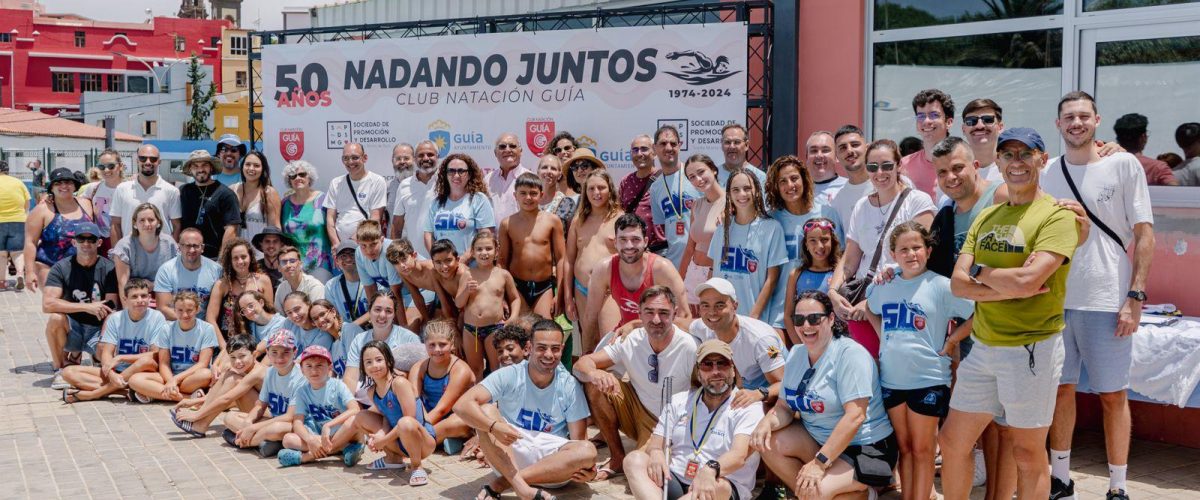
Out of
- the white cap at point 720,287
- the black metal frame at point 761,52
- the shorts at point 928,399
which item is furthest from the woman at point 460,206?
the shorts at point 928,399

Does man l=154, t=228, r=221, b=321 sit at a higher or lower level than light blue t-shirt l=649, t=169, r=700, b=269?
lower

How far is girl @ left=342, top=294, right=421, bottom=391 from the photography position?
6.95m

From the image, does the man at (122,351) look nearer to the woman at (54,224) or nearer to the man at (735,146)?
the woman at (54,224)

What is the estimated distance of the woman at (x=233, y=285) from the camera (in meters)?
8.44

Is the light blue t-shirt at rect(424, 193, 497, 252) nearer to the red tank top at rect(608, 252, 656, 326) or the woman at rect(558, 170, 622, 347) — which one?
the woman at rect(558, 170, 622, 347)

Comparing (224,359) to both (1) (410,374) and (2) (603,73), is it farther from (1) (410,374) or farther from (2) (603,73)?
(2) (603,73)

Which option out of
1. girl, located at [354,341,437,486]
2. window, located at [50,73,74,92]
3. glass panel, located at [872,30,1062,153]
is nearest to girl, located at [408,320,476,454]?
girl, located at [354,341,437,486]

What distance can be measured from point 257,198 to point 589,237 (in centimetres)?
386

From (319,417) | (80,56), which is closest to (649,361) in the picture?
(319,417)

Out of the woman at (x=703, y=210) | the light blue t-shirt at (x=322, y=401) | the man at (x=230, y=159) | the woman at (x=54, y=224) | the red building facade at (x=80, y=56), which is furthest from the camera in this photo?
the red building facade at (x=80, y=56)

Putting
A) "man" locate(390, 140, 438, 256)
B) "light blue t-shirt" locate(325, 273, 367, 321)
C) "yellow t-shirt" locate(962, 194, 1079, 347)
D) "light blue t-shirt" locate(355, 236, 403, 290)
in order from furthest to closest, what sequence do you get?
"man" locate(390, 140, 438, 256) < "light blue t-shirt" locate(325, 273, 367, 321) < "light blue t-shirt" locate(355, 236, 403, 290) < "yellow t-shirt" locate(962, 194, 1079, 347)

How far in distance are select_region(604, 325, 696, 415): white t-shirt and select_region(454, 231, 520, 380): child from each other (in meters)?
1.28

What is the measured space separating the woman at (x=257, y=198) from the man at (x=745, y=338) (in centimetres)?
503

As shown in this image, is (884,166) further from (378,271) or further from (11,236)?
(11,236)
